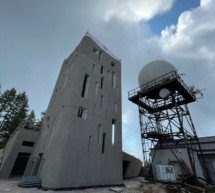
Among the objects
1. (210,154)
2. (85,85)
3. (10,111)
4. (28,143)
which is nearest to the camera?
(85,85)

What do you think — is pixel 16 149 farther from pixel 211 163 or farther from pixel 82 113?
pixel 211 163

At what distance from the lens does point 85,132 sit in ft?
45.9

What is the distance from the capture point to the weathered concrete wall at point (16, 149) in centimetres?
1511

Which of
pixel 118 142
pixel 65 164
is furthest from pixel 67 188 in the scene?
pixel 118 142

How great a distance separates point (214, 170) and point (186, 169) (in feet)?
21.7

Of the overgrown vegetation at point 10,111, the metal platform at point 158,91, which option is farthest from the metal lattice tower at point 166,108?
the overgrown vegetation at point 10,111

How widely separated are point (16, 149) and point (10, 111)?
19.5m

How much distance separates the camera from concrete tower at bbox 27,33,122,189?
11.7m

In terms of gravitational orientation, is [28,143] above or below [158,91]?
below

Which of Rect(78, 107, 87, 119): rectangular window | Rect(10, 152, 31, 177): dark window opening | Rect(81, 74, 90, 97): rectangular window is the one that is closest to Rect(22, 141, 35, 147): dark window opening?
Rect(10, 152, 31, 177): dark window opening

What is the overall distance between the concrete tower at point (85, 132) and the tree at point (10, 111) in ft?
66.9

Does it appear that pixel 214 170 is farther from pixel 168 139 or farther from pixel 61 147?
pixel 61 147

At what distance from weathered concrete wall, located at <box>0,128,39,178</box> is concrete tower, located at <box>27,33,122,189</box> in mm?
2293

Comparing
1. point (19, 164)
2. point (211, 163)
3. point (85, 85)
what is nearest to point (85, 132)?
point (85, 85)
